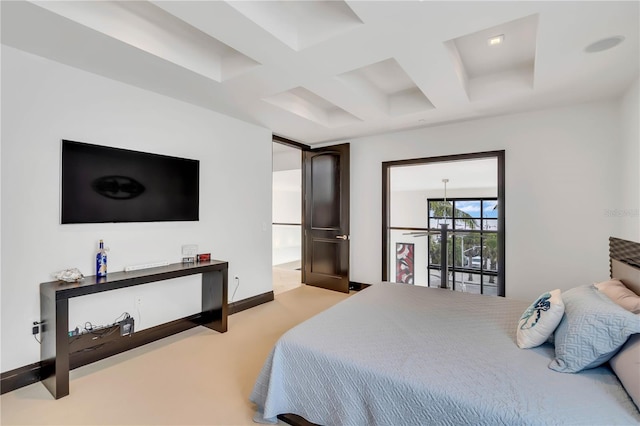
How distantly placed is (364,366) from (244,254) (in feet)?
9.13

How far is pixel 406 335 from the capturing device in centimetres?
185

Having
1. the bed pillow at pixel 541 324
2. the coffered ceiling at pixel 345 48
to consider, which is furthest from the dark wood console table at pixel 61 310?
the bed pillow at pixel 541 324

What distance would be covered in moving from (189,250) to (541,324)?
3153mm

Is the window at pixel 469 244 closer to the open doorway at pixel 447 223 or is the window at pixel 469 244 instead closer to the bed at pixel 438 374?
the open doorway at pixel 447 223

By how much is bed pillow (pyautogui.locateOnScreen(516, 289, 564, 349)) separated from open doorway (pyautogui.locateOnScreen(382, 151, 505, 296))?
2300mm

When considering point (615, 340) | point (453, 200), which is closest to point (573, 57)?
point (615, 340)

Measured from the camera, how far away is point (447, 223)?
8.29 meters

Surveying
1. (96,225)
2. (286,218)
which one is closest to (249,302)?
(96,225)

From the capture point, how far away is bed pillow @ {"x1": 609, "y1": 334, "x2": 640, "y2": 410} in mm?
1172

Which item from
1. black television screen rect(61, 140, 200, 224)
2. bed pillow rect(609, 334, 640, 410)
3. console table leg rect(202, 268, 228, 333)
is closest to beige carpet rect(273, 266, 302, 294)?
console table leg rect(202, 268, 228, 333)

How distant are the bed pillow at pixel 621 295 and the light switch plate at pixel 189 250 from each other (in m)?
3.52

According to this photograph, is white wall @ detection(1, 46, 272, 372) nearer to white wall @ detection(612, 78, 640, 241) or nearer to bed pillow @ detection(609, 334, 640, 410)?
bed pillow @ detection(609, 334, 640, 410)

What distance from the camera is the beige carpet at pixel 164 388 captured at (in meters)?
1.89

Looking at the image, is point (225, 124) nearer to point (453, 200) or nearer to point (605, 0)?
point (605, 0)
